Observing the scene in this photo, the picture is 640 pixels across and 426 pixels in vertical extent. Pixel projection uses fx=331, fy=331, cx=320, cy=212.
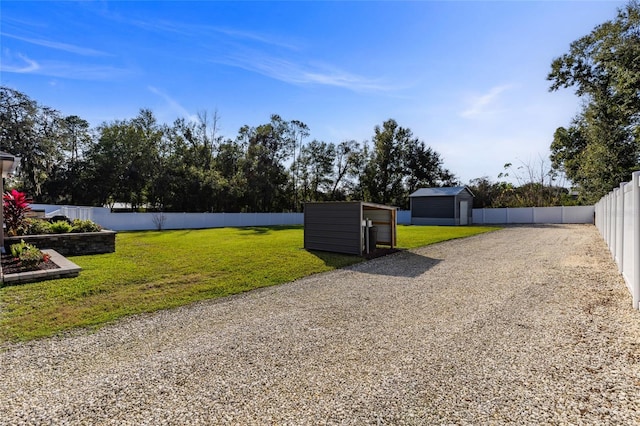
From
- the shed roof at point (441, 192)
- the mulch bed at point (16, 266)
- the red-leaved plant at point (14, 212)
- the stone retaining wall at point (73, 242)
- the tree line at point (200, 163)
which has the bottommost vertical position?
the mulch bed at point (16, 266)

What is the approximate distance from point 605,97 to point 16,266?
75.5ft

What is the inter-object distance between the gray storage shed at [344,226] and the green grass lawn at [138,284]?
49 cm

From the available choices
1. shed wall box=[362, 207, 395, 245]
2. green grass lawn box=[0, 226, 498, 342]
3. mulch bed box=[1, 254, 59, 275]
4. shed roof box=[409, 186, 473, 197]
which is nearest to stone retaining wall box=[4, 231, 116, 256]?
green grass lawn box=[0, 226, 498, 342]

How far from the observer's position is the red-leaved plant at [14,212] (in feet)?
28.4

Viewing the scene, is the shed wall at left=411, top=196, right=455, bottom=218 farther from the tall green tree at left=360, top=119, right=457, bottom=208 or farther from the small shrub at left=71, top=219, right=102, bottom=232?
the small shrub at left=71, top=219, right=102, bottom=232

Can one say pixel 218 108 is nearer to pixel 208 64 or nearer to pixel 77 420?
pixel 208 64

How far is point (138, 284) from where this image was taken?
5848 millimetres

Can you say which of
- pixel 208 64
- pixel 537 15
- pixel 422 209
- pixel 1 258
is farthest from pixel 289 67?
pixel 422 209

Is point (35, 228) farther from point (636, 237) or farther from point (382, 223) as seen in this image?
point (636, 237)

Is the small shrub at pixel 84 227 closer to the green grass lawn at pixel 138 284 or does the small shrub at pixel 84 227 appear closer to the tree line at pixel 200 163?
the green grass lawn at pixel 138 284

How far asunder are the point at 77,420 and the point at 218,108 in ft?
96.5

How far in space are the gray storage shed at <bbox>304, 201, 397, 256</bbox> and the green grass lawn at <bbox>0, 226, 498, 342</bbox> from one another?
1.62 ft

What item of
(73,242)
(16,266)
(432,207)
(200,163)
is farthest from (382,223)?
(200,163)

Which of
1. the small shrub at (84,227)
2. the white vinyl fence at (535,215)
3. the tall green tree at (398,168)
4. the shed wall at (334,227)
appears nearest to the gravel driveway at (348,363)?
the shed wall at (334,227)
